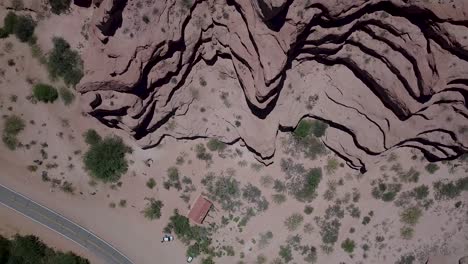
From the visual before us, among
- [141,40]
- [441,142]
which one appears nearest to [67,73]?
[141,40]

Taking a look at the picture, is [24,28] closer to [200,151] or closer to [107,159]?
[107,159]

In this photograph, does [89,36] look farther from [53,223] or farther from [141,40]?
[53,223]

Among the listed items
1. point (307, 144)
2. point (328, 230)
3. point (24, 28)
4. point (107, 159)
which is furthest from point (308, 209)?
point (24, 28)

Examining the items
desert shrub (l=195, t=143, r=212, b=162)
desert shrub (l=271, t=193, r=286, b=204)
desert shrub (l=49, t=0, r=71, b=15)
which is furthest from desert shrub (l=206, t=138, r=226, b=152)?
desert shrub (l=49, t=0, r=71, b=15)

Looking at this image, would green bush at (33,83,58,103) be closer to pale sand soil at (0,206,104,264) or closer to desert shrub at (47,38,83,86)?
desert shrub at (47,38,83,86)

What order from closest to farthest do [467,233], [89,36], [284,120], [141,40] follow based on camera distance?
Result: [141,40] → [89,36] → [284,120] → [467,233]

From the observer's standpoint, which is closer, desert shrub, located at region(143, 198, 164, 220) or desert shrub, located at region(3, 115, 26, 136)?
desert shrub, located at region(3, 115, 26, 136)
